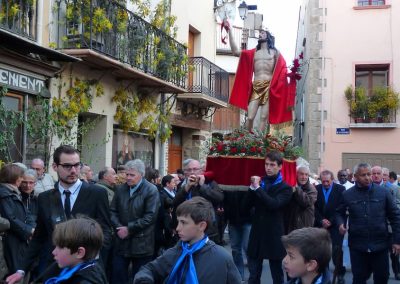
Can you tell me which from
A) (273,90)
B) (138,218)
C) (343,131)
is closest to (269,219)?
(138,218)

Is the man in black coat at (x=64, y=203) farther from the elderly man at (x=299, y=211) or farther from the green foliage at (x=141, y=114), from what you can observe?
the green foliage at (x=141, y=114)

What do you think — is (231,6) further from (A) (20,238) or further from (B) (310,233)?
(B) (310,233)

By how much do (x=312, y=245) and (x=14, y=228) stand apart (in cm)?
428

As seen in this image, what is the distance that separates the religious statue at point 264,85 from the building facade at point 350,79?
468 inches

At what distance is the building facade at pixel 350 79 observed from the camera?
2136cm

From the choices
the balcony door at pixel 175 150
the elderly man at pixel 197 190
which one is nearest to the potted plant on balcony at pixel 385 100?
the balcony door at pixel 175 150

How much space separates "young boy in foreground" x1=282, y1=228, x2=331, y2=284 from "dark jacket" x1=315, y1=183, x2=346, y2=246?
601cm

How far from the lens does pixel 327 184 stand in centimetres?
982

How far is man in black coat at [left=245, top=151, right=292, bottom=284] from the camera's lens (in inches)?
293

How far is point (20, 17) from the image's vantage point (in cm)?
1188

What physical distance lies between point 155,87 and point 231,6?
271 inches

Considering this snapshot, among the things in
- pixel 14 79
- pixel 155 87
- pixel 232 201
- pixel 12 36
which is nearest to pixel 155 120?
pixel 155 87

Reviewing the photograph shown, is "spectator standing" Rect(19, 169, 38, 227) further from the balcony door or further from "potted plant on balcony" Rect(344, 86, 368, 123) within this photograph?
"potted plant on balcony" Rect(344, 86, 368, 123)

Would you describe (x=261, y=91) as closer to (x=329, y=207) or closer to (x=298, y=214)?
(x=329, y=207)
